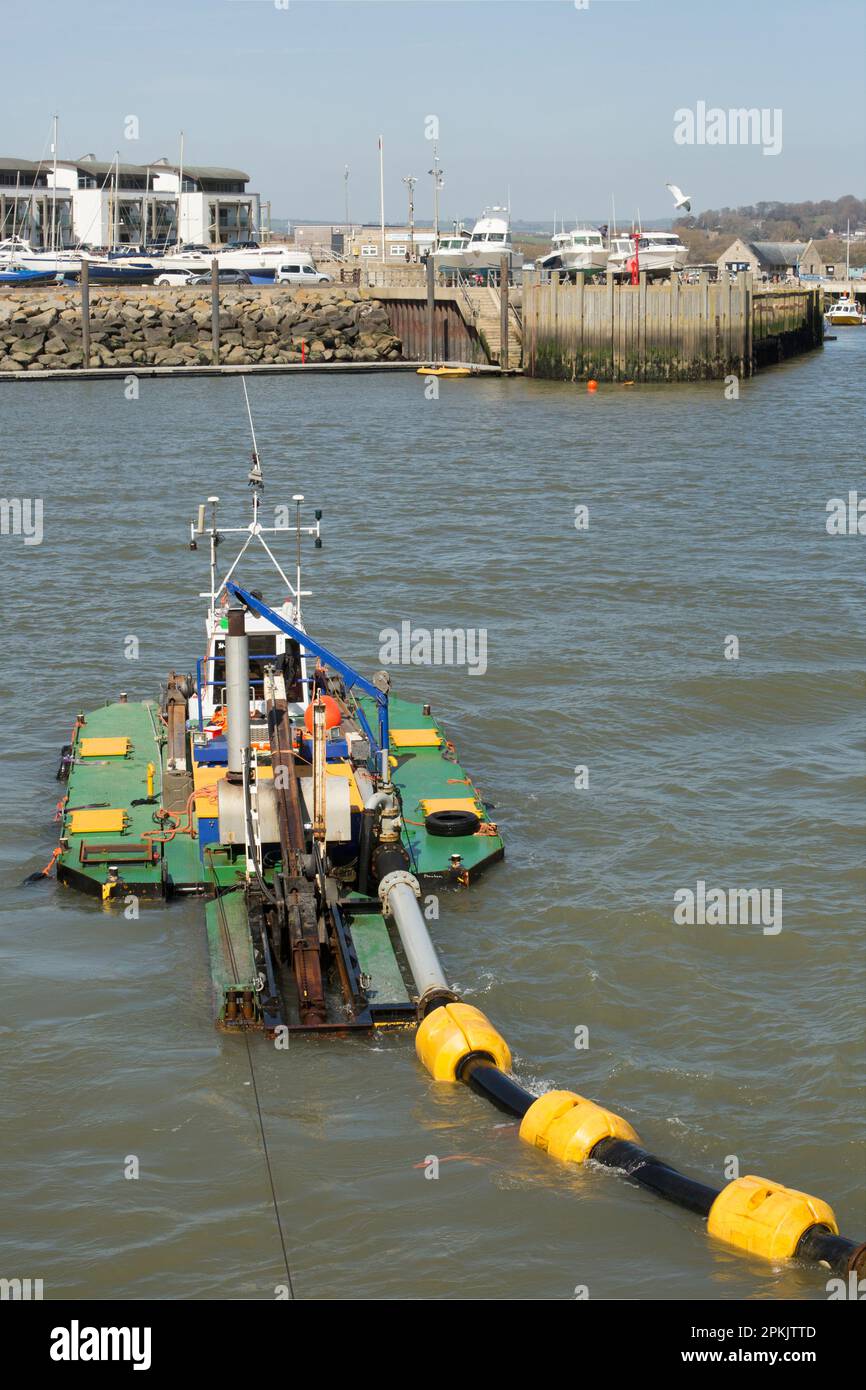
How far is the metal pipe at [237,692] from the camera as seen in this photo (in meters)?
13.9

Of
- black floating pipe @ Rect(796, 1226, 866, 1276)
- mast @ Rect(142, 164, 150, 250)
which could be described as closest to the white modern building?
mast @ Rect(142, 164, 150, 250)

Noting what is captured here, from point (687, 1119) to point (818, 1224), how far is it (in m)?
2.21

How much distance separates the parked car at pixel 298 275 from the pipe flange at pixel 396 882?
66196mm

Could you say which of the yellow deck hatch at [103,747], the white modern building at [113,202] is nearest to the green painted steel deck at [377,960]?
the yellow deck hatch at [103,747]

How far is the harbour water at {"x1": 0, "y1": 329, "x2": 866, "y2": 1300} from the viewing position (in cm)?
1055

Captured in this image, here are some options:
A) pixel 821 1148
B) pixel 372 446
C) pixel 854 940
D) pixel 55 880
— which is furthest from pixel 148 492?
pixel 821 1148

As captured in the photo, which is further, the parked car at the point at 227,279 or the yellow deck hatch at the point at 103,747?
the parked car at the point at 227,279

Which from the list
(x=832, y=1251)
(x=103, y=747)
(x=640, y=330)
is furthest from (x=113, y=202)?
(x=832, y=1251)

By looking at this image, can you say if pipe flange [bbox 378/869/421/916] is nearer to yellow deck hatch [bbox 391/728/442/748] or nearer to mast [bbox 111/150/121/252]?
yellow deck hatch [bbox 391/728/442/748]

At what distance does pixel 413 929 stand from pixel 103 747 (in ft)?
18.5

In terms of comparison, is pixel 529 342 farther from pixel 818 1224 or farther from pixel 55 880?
pixel 818 1224

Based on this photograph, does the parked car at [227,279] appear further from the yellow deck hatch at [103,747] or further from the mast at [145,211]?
the yellow deck hatch at [103,747]

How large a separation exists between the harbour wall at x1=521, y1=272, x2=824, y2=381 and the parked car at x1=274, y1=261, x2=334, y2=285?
2034cm
